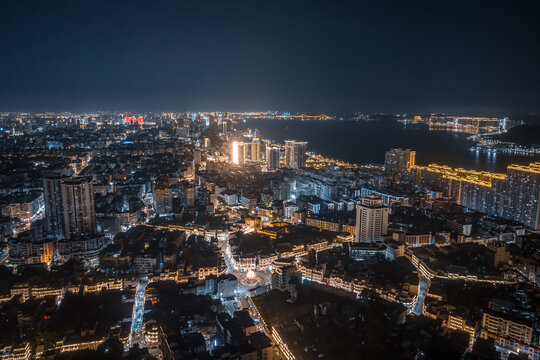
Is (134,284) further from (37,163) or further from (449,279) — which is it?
(37,163)

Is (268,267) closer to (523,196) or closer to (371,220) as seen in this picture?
(371,220)

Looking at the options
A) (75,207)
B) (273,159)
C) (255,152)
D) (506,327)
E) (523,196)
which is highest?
(255,152)

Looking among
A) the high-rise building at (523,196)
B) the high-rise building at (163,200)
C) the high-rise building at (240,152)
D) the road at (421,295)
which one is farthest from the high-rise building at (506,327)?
the high-rise building at (240,152)

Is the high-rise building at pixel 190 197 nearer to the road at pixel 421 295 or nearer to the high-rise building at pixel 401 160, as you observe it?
the road at pixel 421 295

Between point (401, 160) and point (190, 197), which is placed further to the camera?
point (401, 160)

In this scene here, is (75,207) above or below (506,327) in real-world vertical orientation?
above

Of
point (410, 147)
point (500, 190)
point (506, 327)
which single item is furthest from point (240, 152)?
point (506, 327)

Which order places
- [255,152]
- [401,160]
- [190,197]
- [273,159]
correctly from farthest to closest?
[255,152], [273,159], [401,160], [190,197]

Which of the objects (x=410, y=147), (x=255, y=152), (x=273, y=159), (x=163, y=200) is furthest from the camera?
(x=410, y=147)
